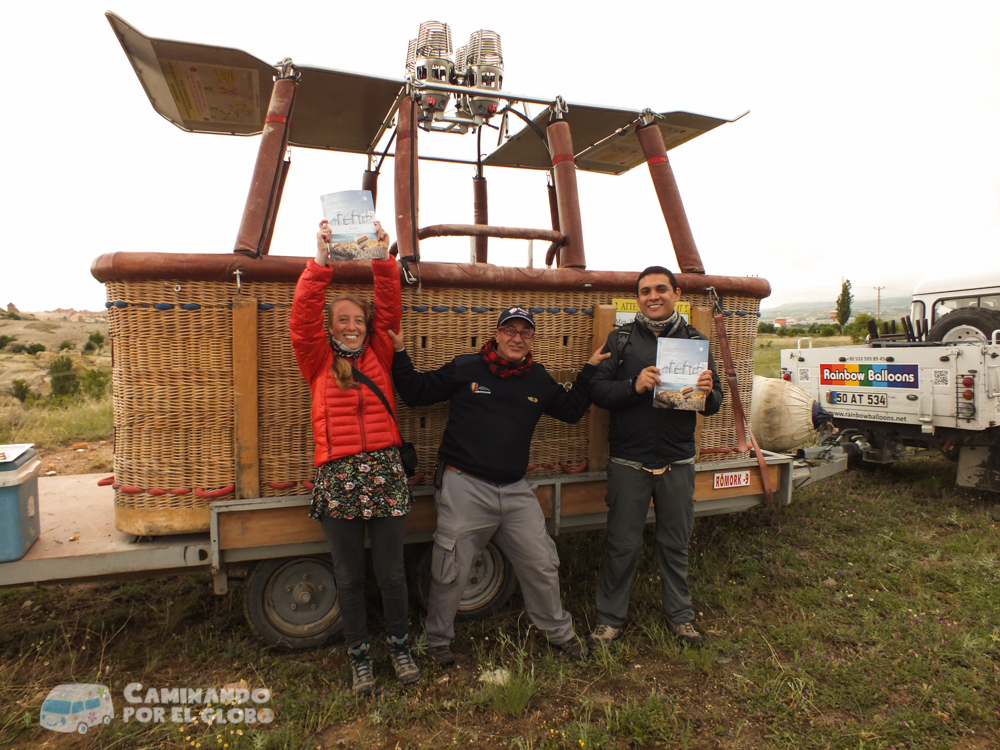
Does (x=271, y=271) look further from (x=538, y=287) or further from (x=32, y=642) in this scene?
(x=32, y=642)

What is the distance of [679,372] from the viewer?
3305mm

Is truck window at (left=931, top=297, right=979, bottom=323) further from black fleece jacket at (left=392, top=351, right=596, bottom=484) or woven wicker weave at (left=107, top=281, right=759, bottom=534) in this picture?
woven wicker weave at (left=107, top=281, right=759, bottom=534)

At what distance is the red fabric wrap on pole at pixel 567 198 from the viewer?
381 cm

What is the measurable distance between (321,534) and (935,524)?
18.1 feet

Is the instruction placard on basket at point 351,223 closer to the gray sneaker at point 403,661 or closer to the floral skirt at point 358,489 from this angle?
the floral skirt at point 358,489

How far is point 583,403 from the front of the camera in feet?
11.5

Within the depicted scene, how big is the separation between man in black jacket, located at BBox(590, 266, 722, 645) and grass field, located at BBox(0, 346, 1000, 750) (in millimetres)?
230

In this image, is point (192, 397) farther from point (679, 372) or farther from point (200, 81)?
point (679, 372)

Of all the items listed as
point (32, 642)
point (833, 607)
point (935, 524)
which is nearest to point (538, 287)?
point (833, 607)

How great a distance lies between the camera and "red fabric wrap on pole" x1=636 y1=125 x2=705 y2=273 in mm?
4129

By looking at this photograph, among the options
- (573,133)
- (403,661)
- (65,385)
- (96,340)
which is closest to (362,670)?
(403,661)

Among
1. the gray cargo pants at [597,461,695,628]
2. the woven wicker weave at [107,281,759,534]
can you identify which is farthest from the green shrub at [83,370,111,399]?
the gray cargo pants at [597,461,695,628]

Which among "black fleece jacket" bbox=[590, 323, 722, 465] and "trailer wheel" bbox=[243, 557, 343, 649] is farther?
"black fleece jacket" bbox=[590, 323, 722, 465]

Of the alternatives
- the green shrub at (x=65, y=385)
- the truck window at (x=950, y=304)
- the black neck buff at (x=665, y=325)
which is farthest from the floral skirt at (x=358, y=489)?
the green shrub at (x=65, y=385)
